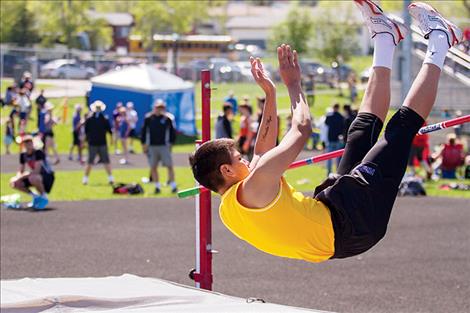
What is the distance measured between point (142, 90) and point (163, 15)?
3690 cm

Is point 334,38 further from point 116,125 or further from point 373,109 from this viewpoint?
point 373,109

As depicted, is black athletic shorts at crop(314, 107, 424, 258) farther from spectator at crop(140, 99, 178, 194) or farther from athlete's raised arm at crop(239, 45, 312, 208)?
spectator at crop(140, 99, 178, 194)

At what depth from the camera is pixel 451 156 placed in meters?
22.1

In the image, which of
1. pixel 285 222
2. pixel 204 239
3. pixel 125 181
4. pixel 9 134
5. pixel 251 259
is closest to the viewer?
pixel 285 222

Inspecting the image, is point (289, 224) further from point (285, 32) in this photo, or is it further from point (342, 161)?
point (285, 32)

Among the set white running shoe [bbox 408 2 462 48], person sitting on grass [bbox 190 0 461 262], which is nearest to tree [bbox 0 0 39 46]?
white running shoe [bbox 408 2 462 48]

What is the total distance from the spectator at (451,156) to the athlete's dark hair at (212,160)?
1679 centimetres

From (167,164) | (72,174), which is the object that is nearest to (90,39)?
(72,174)

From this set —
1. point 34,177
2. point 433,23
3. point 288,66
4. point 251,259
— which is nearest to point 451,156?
point 34,177

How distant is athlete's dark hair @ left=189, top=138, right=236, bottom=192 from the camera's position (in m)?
5.77

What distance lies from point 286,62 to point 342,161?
0.84m

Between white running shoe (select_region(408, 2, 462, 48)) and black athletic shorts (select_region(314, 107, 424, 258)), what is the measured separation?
26.1 inches

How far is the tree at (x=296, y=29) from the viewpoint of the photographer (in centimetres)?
6284

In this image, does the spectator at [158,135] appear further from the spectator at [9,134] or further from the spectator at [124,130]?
the spectator at [9,134]
